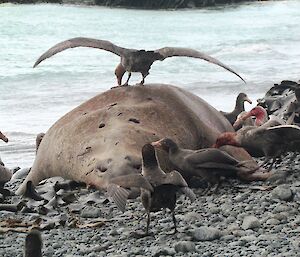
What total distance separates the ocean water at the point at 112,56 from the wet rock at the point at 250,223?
14.1ft

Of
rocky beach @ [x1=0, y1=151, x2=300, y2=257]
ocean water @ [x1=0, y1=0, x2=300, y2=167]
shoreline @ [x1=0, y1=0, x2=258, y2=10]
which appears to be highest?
rocky beach @ [x1=0, y1=151, x2=300, y2=257]

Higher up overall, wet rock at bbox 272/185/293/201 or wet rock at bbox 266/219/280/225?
Result: wet rock at bbox 266/219/280/225

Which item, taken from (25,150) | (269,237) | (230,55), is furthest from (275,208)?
(230,55)

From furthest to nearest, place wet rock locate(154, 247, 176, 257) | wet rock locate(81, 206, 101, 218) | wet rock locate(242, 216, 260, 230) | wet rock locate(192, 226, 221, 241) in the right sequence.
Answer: wet rock locate(81, 206, 101, 218) < wet rock locate(242, 216, 260, 230) < wet rock locate(192, 226, 221, 241) < wet rock locate(154, 247, 176, 257)

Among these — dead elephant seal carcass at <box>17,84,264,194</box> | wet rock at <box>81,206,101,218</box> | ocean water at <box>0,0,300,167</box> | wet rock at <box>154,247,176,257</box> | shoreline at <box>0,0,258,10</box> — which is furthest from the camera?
shoreline at <box>0,0,258,10</box>

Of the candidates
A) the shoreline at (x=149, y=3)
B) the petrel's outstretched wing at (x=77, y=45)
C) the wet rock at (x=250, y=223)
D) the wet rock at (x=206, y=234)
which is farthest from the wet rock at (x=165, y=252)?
the shoreline at (x=149, y=3)

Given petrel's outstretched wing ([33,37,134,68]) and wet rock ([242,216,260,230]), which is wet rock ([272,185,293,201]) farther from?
petrel's outstretched wing ([33,37,134,68])

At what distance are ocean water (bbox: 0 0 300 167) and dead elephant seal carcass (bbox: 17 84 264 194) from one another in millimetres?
2209

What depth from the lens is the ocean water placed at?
44.2 feet

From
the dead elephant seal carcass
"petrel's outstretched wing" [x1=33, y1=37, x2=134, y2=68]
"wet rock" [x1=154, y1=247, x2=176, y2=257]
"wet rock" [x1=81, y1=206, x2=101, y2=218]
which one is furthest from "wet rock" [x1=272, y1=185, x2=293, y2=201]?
"petrel's outstretched wing" [x1=33, y1=37, x2=134, y2=68]

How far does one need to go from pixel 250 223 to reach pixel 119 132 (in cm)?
170

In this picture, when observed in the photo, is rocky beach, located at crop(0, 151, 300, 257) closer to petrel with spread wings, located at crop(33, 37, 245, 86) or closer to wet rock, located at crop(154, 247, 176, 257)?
wet rock, located at crop(154, 247, 176, 257)

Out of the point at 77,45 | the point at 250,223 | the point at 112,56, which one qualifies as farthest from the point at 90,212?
the point at 112,56

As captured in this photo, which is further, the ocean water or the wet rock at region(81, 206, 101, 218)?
the ocean water
